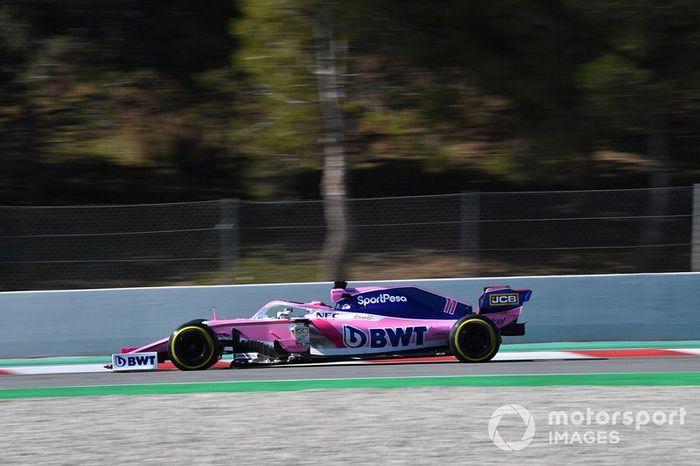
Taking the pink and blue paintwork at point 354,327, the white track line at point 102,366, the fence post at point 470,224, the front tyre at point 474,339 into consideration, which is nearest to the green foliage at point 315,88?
the fence post at point 470,224

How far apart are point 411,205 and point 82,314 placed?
4.43 meters

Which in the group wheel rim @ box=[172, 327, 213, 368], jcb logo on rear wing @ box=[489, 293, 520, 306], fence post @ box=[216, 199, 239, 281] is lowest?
wheel rim @ box=[172, 327, 213, 368]

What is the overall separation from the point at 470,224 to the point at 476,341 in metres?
2.75

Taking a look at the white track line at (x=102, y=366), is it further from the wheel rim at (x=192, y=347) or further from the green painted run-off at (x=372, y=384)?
the green painted run-off at (x=372, y=384)

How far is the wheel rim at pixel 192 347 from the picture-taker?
32.6 ft

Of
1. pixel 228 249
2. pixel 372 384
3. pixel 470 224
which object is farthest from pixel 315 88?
pixel 372 384

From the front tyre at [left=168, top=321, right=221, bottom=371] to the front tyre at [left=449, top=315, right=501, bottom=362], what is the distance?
98.4 inches

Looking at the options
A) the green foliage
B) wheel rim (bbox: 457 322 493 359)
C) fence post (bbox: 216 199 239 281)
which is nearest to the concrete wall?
fence post (bbox: 216 199 239 281)

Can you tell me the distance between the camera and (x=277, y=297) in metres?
12.0

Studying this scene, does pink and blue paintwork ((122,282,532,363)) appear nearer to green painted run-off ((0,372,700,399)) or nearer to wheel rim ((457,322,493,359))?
wheel rim ((457,322,493,359))

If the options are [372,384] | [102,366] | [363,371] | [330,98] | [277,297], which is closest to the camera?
[372,384]

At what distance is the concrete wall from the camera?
11.7 meters

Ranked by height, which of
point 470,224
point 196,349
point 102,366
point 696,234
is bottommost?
point 102,366

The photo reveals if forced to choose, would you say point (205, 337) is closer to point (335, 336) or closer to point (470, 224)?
point (335, 336)
